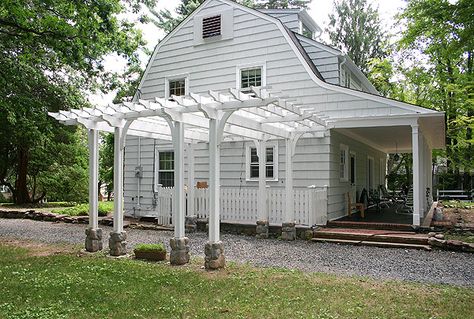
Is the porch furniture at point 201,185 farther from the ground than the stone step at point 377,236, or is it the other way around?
the porch furniture at point 201,185

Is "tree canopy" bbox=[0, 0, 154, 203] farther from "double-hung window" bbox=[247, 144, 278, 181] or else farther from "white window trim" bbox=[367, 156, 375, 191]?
"white window trim" bbox=[367, 156, 375, 191]

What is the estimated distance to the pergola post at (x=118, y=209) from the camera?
26.9ft

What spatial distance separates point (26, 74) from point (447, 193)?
24.8 meters

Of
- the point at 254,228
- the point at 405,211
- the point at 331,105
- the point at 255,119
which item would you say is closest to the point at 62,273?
the point at 255,119

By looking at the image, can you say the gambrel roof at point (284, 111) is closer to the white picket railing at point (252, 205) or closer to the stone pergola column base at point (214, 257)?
the white picket railing at point (252, 205)

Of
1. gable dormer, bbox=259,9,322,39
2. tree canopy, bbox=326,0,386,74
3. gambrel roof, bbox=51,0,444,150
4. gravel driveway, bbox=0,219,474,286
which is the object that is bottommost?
gravel driveway, bbox=0,219,474,286

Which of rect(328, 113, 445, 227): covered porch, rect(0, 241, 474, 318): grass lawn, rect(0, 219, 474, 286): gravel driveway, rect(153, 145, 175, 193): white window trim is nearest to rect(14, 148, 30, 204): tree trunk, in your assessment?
rect(153, 145, 175, 193): white window trim

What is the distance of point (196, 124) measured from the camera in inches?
333

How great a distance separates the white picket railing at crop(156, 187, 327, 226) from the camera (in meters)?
10.6

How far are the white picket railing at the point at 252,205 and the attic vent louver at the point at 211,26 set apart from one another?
527cm

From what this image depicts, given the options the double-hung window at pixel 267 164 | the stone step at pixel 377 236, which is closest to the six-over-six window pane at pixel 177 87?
the double-hung window at pixel 267 164

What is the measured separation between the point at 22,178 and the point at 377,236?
19.7 meters

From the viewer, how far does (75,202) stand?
23.2m

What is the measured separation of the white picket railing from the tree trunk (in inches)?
513
